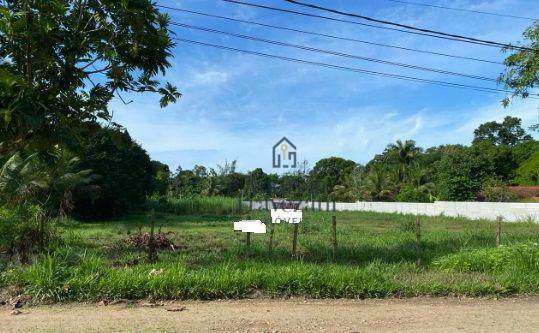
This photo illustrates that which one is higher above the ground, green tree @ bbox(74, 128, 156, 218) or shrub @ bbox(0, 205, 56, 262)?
green tree @ bbox(74, 128, 156, 218)

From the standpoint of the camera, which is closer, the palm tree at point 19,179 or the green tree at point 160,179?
the palm tree at point 19,179

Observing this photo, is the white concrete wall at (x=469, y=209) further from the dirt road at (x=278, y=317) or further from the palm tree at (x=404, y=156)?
the dirt road at (x=278, y=317)

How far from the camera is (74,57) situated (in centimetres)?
788

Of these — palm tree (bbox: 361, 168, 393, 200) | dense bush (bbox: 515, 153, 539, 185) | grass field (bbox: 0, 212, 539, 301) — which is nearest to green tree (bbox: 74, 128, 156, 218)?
grass field (bbox: 0, 212, 539, 301)

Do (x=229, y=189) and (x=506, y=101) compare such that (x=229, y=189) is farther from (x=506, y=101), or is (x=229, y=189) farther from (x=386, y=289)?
(x=386, y=289)

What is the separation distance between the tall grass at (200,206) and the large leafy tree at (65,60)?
27.6m

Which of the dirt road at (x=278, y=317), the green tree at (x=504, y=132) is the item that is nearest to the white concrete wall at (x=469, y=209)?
the dirt road at (x=278, y=317)

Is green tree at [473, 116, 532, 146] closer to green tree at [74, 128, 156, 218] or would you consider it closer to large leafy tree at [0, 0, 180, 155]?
green tree at [74, 128, 156, 218]

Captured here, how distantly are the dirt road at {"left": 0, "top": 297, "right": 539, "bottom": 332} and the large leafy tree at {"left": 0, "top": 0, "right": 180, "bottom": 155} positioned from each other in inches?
110

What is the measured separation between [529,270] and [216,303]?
581 cm

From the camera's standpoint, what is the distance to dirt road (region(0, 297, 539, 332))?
563 cm

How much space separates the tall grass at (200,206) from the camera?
36.9 m

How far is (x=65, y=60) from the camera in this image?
25.9 ft

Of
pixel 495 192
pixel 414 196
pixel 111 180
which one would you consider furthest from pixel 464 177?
pixel 111 180
